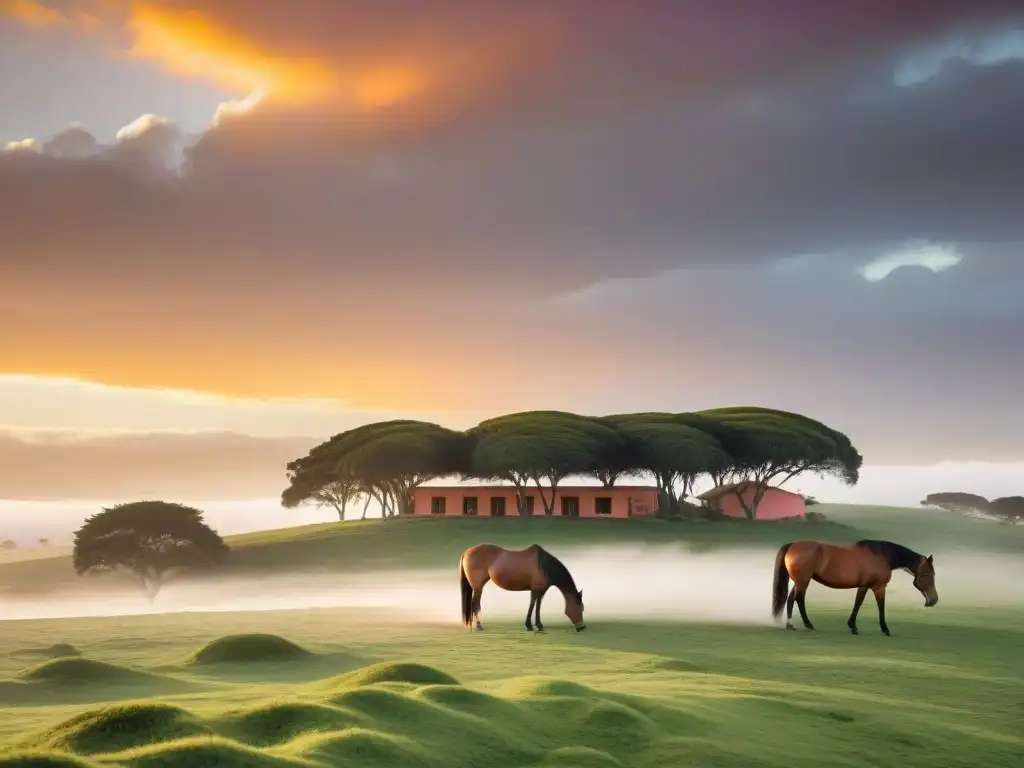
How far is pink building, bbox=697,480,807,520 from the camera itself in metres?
99.1

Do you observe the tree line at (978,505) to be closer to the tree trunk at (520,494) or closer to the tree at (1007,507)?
the tree at (1007,507)

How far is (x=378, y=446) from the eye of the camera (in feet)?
308

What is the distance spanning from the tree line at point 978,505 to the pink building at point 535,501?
162ft

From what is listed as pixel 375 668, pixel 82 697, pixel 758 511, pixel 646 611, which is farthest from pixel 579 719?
pixel 758 511

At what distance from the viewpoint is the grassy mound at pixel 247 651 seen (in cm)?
2300

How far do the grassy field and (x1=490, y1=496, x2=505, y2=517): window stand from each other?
61.5 metres

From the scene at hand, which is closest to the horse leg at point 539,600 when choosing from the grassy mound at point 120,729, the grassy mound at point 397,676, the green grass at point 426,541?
the grassy mound at point 397,676

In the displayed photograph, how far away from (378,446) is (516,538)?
17.5m

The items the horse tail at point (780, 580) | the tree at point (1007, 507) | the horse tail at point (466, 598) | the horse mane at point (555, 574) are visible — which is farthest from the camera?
the tree at point (1007, 507)

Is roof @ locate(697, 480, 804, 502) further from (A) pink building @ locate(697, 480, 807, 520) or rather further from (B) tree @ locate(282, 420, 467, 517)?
(B) tree @ locate(282, 420, 467, 517)

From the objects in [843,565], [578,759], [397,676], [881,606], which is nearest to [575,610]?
[843,565]

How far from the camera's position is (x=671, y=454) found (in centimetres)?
9106

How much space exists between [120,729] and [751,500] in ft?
305

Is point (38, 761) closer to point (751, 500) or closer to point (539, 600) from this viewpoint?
point (539, 600)
